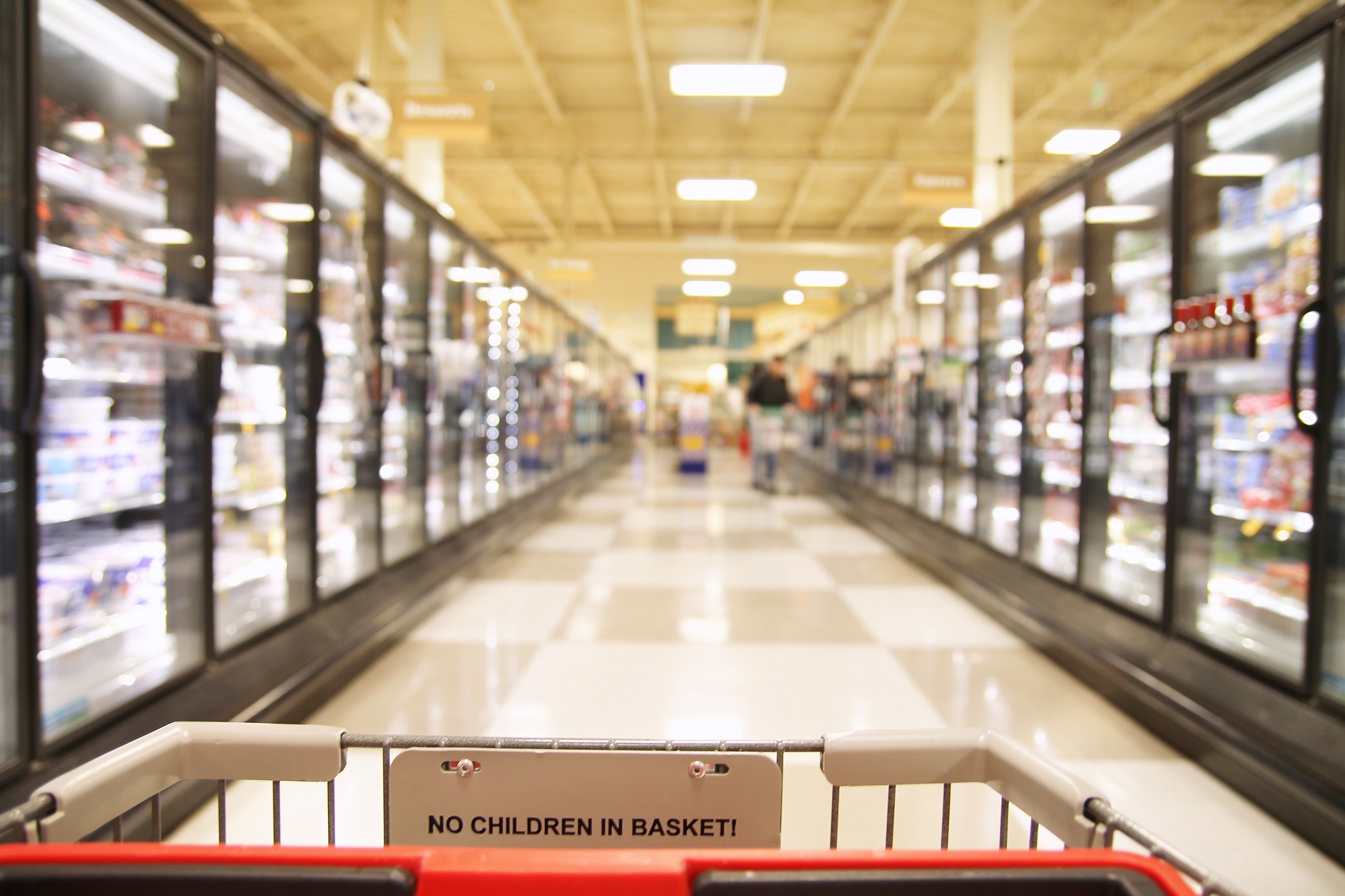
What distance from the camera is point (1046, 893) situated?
2.37 ft

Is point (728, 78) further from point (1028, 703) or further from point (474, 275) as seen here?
point (1028, 703)

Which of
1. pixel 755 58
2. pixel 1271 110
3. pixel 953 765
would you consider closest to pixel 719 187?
pixel 755 58

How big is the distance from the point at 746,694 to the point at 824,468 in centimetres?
1023

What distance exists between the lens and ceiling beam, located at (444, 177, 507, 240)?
18.5 m

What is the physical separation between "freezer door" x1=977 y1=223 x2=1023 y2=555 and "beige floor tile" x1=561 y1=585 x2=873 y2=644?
1.41m

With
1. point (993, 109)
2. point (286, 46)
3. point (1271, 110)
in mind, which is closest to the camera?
point (1271, 110)

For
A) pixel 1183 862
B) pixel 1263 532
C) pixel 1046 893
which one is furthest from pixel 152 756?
pixel 1263 532

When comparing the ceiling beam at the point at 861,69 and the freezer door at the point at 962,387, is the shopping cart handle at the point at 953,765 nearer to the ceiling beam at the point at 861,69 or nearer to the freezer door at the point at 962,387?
the freezer door at the point at 962,387

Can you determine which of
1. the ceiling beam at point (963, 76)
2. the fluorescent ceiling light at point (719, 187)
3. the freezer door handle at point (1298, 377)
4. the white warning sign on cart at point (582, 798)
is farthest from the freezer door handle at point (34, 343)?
the ceiling beam at point (963, 76)

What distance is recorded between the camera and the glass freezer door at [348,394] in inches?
161

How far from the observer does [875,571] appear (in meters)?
5.94

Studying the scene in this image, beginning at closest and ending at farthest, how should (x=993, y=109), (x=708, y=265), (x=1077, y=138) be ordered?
(x=1077, y=138) → (x=993, y=109) → (x=708, y=265)

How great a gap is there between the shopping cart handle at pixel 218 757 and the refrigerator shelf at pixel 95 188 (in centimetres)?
215

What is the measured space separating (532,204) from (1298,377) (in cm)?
1911
